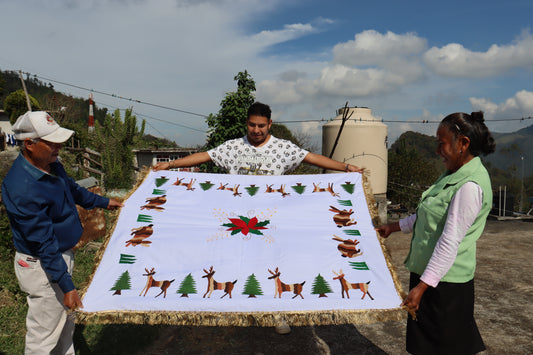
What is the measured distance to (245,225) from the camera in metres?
3.57

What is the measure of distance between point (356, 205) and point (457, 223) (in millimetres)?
1493

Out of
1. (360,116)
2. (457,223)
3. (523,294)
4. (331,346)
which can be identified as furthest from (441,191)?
(360,116)

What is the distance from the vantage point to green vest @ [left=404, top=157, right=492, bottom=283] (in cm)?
227

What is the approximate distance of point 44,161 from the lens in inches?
102

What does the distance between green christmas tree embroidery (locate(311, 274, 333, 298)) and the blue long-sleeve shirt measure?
180 cm

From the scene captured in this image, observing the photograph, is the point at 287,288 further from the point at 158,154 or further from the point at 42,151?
the point at 158,154

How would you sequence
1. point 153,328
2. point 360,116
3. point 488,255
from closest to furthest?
point 153,328, point 488,255, point 360,116

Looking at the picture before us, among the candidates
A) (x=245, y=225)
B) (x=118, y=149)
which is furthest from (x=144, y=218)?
(x=118, y=149)

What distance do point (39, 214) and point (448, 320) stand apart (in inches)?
114

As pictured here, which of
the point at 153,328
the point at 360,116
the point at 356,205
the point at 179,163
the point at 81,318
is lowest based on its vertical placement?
the point at 153,328

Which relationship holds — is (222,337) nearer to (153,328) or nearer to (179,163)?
(153,328)

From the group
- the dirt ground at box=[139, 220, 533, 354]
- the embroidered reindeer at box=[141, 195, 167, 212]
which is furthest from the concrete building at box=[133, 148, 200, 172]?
the embroidered reindeer at box=[141, 195, 167, 212]

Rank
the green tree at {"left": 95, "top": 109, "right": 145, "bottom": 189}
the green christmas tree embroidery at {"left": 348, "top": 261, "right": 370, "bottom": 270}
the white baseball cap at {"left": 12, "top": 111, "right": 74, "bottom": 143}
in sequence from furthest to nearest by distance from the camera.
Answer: the green tree at {"left": 95, "top": 109, "right": 145, "bottom": 189} → the green christmas tree embroidery at {"left": 348, "top": 261, "right": 370, "bottom": 270} → the white baseball cap at {"left": 12, "top": 111, "right": 74, "bottom": 143}

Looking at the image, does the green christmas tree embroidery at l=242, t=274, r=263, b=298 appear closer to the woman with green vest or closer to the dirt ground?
the woman with green vest
